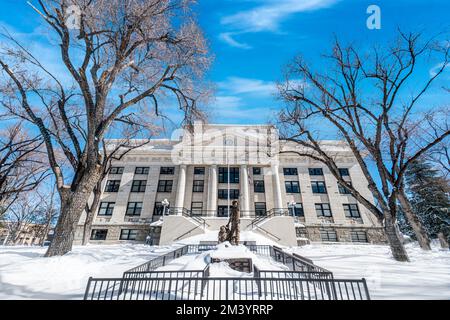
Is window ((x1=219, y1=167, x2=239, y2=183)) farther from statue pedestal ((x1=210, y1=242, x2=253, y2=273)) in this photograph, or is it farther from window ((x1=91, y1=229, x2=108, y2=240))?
statue pedestal ((x1=210, y1=242, x2=253, y2=273))

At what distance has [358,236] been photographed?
24609 mm

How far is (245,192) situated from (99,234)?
19583 millimetres

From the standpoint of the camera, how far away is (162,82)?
1044 cm

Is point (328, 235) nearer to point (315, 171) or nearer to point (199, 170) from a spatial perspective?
point (315, 171)

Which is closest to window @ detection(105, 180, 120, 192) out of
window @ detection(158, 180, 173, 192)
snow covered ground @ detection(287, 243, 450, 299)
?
window @ detection(158, 180, 173, 192)

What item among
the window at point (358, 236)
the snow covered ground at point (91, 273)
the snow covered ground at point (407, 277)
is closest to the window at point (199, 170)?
the window at point (358, 236)

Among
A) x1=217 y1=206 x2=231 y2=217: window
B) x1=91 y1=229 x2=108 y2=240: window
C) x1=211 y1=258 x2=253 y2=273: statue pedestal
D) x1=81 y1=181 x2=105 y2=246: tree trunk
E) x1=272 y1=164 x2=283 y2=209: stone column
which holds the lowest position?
x1=211 y1=258 x2=253 y2=273: statue pedestal

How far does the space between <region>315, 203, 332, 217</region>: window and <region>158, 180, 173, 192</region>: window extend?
20791mm

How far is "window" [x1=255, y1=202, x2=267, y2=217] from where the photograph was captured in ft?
88.8

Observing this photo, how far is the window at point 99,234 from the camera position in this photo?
82.1 feet

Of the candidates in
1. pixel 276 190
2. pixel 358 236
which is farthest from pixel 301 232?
pixel 358 236
